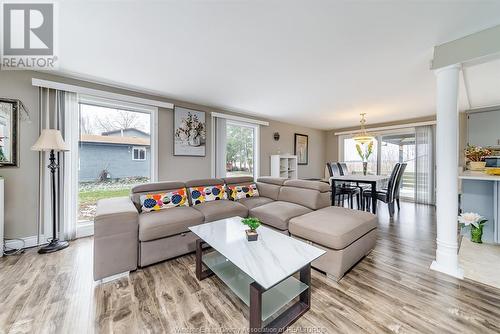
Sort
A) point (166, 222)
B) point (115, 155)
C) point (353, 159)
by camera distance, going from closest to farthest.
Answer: point (166, 222) → point (115, 155) → point (353, 159)

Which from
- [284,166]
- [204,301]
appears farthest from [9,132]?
[284,166]

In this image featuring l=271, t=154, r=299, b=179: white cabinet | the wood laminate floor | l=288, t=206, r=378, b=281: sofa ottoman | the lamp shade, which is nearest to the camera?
the wood laminate floor

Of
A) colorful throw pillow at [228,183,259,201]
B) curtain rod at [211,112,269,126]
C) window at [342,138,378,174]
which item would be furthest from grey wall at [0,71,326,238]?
window at [342,138,378,174]

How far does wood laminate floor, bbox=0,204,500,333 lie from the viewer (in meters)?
1.33

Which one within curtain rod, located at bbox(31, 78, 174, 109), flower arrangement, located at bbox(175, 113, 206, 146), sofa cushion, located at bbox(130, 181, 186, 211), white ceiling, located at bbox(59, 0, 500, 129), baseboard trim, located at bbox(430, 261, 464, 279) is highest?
white ceiling, located at bbox(59, 0, 500, 129)

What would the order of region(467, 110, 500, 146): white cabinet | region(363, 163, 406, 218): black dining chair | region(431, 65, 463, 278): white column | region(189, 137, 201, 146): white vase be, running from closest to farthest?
region(431, 65, 463, 278): white column → region(363, 163, 406, 218): black dining chair → region(189, 137, 201, 146): white vase → region(467, 110, 500, 146): white cabinet

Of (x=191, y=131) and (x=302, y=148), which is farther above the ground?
(x=191, y=131)

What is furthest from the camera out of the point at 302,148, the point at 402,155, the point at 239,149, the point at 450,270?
the point at 302,148

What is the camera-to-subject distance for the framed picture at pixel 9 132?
93.4 inches

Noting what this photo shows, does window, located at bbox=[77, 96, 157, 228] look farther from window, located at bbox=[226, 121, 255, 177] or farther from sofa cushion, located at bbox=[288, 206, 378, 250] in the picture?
sofa cushion, located at bbox=[288, 206, 378, 250]

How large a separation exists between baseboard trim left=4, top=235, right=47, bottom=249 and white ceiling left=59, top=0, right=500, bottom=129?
87.4 inches

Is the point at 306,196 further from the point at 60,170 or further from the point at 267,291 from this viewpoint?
the point at 60,170

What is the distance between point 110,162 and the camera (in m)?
3.19

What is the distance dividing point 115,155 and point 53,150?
822mm
